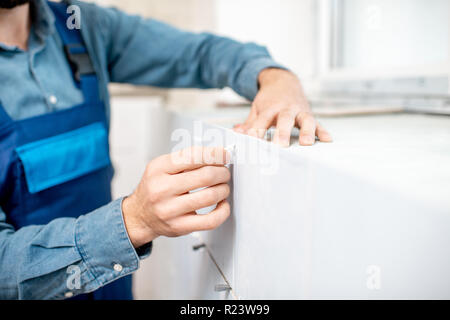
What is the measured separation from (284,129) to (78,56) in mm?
536

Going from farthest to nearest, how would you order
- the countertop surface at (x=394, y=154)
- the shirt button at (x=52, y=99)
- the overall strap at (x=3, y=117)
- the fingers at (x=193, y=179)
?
the shirt button at (x=52, y=99), the overall strap at (x=3, y=117), the fingers at (x=193, y=179), the countertop surface at (x=394, y=154)

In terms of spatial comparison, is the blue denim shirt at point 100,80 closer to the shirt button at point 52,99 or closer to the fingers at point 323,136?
the shirt button at point 52,99

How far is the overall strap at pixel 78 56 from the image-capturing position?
0.78 metres

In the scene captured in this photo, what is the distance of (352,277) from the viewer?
1.07 feet

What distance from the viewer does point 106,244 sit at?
53 centimetres

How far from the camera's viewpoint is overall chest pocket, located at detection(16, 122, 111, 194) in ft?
2.17

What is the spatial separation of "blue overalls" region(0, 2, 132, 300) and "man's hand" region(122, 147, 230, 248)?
0.94 ft

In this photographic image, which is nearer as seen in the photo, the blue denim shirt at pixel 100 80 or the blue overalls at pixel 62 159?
the blue denim shirt at pixel 100 80

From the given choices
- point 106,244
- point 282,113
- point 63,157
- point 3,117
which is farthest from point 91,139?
point 282,113

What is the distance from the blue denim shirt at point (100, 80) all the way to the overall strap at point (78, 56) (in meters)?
0.02

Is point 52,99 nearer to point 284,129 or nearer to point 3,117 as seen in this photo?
point 3,117

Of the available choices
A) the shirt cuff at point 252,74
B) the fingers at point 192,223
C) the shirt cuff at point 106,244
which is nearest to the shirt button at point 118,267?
the shirt cuff at point 106,244

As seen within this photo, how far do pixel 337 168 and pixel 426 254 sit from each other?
0.33 feet
